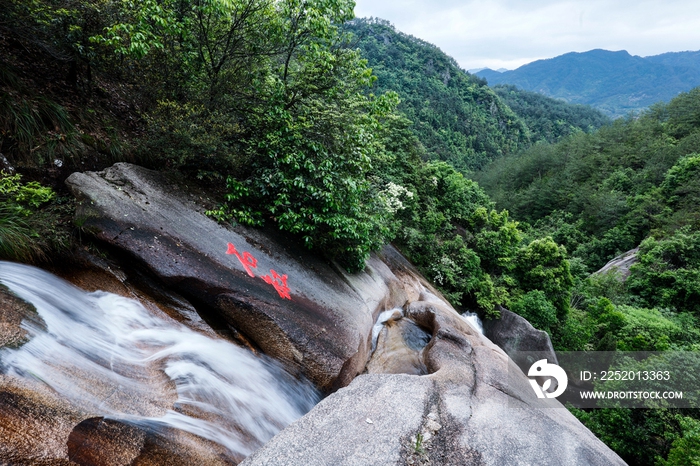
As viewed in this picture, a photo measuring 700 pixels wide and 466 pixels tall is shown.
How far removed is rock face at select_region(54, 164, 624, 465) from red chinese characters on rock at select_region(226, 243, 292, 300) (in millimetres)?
29

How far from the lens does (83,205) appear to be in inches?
231

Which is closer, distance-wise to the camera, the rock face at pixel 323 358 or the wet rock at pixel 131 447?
the wet rock at pixel 131 447

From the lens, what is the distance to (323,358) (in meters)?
6.61

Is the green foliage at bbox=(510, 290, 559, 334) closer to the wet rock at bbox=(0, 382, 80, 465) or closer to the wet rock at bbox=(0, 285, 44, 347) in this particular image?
the wet rock at bbox=(0, 382, 80, 465)

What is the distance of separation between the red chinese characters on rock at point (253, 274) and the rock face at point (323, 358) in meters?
0.03

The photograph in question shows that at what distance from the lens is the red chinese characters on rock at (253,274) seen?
6977 mm

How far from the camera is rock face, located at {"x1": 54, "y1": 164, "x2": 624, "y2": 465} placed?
457cm

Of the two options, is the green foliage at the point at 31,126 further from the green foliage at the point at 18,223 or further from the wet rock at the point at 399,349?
the wet rock at the point at 399,349

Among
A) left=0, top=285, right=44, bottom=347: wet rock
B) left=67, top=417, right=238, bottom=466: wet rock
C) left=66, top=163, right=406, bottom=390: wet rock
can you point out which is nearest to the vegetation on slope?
left=66, top=163, right=406, bottom=390: wet rock

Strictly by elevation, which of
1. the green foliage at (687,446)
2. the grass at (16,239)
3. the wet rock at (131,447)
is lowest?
the green foliage at (687,446)

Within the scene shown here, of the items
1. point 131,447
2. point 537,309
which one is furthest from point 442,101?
point 131,447

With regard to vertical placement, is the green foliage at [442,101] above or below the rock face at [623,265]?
above

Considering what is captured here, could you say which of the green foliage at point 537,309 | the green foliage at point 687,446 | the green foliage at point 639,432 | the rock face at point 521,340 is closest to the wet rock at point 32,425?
the green foliage at point 687,446

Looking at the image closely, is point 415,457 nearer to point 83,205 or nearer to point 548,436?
point 548,436
